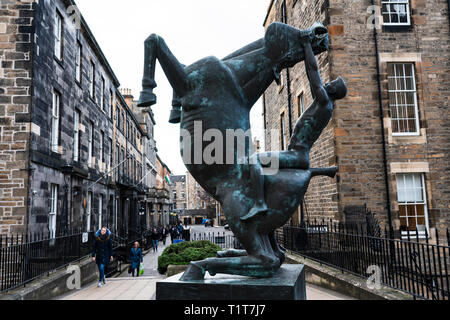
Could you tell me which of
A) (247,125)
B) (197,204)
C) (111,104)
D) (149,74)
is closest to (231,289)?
(247,125)

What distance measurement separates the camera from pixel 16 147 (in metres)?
10.7

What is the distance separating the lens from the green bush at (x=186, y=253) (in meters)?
9.93

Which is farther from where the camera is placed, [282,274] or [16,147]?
[16,147]

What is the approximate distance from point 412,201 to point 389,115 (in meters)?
3.06

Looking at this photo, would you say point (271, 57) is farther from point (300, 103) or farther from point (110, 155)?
point (110, 155)

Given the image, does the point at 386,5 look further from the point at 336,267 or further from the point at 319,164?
the point at 336,267

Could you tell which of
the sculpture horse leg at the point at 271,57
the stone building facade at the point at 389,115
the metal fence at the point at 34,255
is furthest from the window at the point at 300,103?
the sculpture horse leg at the point at 271,57

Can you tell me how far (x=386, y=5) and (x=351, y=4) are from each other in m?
1.54

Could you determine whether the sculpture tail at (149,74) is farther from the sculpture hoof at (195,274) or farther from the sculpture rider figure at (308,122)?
the sculpture hoof at (195,274)

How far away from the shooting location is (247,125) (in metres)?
3.29

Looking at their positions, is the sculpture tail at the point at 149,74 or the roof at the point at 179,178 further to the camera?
the roof at the point at 179,178

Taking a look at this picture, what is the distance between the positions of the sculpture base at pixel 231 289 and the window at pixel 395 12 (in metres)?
12.4
